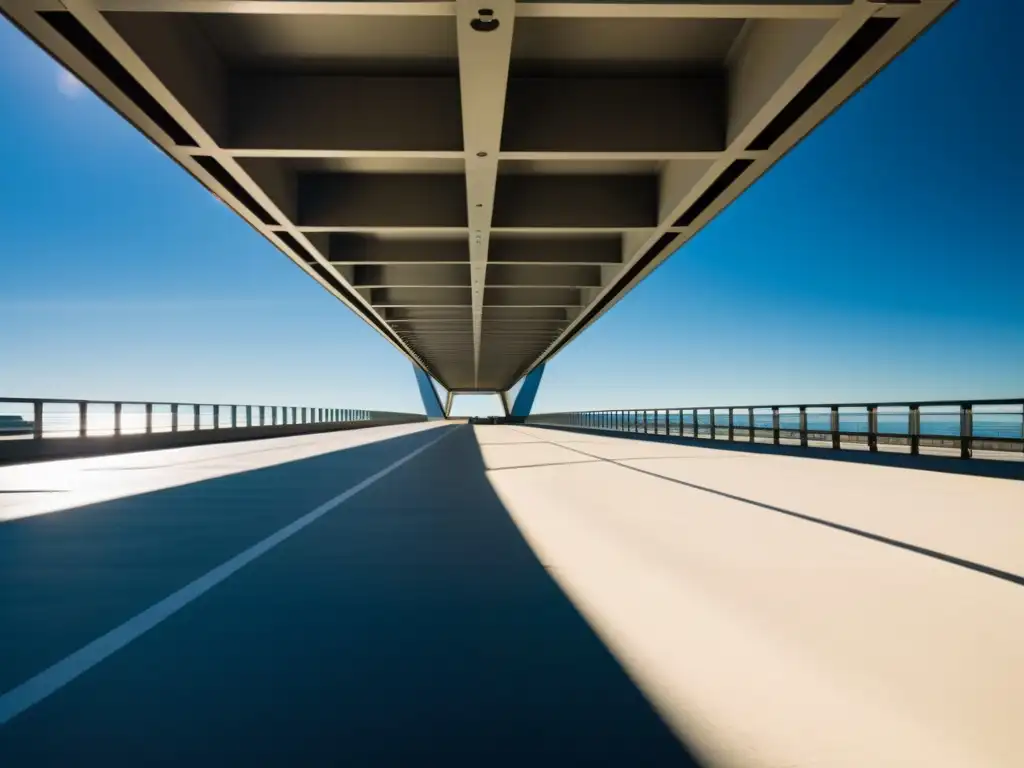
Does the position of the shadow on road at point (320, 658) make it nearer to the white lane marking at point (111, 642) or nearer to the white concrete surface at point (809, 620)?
the white lane marking at point (111, 642)

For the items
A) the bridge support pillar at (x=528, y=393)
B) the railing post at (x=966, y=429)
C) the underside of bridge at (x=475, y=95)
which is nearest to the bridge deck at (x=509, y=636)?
the underside of bridge at (x=475, y=95)

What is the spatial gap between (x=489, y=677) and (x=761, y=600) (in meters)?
2.24

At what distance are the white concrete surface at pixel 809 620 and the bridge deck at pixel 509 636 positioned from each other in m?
0.02

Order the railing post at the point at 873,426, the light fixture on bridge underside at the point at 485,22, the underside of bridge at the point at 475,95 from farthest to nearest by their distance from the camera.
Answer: the railing post at the point at 873,426 → the underside of bridge at the point at 475,95 → the light fixture on bridge underside at the point at 485,22

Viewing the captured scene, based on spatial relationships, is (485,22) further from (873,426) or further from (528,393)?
(528,393)

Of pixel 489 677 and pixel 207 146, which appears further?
pixel 207 146

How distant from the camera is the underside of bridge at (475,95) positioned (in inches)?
440

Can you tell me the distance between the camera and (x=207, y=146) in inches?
601

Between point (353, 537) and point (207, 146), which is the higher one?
point (207, 146)

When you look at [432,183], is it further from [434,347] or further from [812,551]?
[434,347]

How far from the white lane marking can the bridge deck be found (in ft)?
0.06

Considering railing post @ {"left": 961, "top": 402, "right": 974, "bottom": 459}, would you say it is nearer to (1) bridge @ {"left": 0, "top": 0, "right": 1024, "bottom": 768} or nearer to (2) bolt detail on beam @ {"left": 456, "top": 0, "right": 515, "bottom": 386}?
(1) bridge @ {"left": 0, "top": 0, "right": 1024, "bottom": 768}

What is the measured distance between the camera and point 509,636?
174 inches

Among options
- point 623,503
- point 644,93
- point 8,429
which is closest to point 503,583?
point 623,503
